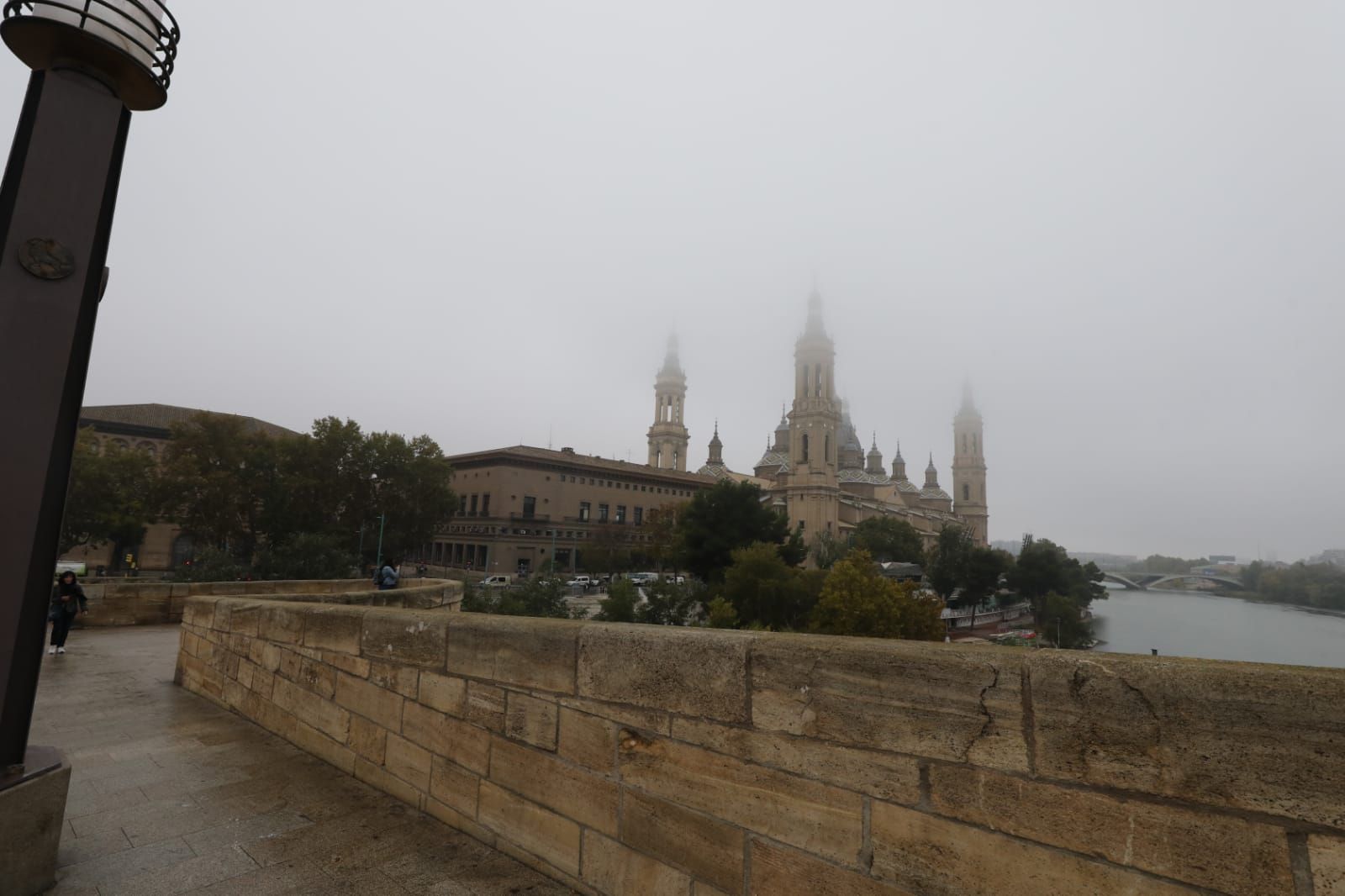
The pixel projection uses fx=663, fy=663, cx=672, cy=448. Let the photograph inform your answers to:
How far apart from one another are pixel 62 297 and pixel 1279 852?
466cm

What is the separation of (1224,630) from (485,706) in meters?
94.4

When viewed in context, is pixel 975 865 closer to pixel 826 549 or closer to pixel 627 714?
pixel 627 714

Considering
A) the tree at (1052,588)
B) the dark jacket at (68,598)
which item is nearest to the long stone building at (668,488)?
the tree at (1052,588)

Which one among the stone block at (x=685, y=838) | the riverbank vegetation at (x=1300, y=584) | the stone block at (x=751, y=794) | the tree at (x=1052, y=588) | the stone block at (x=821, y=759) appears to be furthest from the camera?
the riverbank vegetation at (x=1300, y=584)

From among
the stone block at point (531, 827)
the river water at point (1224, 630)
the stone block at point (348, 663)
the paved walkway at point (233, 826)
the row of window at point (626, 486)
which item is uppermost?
the row of window at point (626, 486)

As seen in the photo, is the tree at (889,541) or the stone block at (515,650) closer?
the stone block at (515,650)

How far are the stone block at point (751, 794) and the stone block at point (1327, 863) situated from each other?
114cm

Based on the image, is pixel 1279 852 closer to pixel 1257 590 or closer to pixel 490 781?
pixel 490 781

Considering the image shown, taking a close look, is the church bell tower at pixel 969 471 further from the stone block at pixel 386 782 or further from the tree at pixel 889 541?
Result: the stone block at pixel 386 782

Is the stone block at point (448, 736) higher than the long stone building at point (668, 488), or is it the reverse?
the long stone building at point (668, 488)

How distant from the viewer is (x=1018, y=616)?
7850cm

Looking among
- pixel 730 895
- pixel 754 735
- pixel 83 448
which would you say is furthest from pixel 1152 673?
pixel 83 448

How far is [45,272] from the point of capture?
2.88 metres

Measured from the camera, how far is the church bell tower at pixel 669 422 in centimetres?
10100
